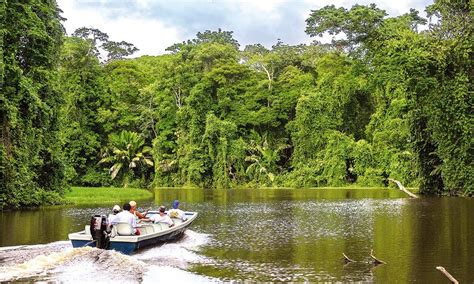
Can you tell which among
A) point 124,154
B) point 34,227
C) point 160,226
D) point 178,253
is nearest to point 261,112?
point 124,154

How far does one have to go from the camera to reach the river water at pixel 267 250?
11.6m

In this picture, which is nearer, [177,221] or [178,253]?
[178,253]

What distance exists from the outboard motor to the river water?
1.76 feet

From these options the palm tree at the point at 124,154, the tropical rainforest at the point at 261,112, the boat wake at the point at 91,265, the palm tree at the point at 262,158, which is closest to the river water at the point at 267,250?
the boat wake at the point at 91,265

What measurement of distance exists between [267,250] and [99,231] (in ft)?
14.9

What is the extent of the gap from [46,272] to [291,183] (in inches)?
1779

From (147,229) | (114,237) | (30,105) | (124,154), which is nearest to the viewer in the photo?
(114,237)

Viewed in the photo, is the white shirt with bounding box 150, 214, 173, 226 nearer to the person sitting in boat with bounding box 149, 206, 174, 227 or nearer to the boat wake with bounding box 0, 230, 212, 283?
the person sitting in boat with bounding box 149, 206, 174, 227

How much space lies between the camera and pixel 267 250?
15195mm

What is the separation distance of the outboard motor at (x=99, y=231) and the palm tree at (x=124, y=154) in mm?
41928

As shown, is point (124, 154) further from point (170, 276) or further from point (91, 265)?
point (170, 276)

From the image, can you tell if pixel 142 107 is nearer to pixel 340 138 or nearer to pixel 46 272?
pixel 340 138

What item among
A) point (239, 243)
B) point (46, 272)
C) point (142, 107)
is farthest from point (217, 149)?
point (46, 272)

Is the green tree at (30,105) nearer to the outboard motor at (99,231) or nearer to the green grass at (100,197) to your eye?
the green grass at (100,197)
